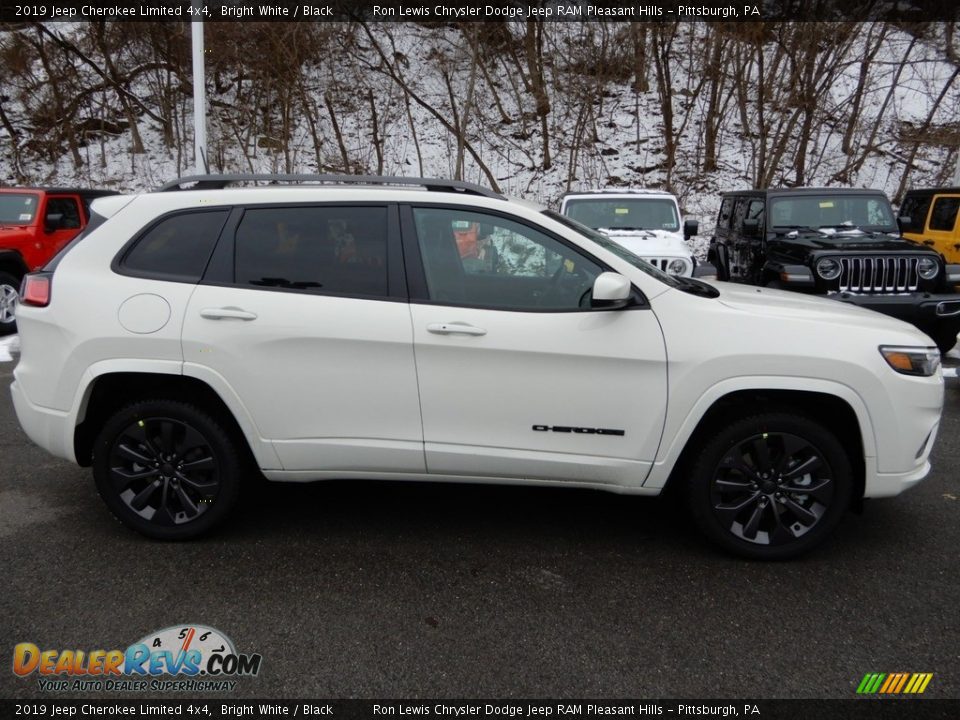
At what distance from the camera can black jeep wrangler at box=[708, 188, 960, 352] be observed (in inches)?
287

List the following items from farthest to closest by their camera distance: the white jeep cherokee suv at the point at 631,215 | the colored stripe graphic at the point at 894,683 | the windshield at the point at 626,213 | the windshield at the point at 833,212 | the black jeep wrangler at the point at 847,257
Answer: the windshield at the point at 626,213
the white jeep cherokee suv at the point at 631,215
the windshield at the point at 833,212
the black jeep wrangler at the point at 847,257
the colored stripe graphic at the point at 894,683

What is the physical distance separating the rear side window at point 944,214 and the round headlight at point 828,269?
3.81 meters

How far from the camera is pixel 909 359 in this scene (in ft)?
11.2

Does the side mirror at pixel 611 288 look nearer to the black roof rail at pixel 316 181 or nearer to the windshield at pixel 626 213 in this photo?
the black roof rail at pixel 316 181

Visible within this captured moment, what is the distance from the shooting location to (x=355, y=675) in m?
2.74

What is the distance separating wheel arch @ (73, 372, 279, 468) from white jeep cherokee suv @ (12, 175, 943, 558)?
0.04 ft

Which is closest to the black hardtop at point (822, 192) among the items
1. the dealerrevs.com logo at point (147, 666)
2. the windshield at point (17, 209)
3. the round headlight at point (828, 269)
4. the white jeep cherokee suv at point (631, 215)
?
the white jeep cherokee suv at point (631, 215)

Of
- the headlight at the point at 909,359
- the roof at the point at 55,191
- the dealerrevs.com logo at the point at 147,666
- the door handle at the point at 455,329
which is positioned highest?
the roof at the point at 55,191

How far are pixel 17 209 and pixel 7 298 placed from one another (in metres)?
1.29

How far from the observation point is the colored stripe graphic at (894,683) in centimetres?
268

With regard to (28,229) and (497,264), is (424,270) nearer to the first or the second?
(497,264)

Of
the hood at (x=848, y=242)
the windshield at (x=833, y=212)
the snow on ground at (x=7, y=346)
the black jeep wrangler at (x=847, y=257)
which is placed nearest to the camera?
the black jeep wrangler at (x=847, y=257)

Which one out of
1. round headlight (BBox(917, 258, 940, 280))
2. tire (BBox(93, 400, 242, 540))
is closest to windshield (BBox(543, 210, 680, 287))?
tire (BBox(93, 400, 242, 540))

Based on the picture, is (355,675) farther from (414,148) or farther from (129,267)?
(414,148)
